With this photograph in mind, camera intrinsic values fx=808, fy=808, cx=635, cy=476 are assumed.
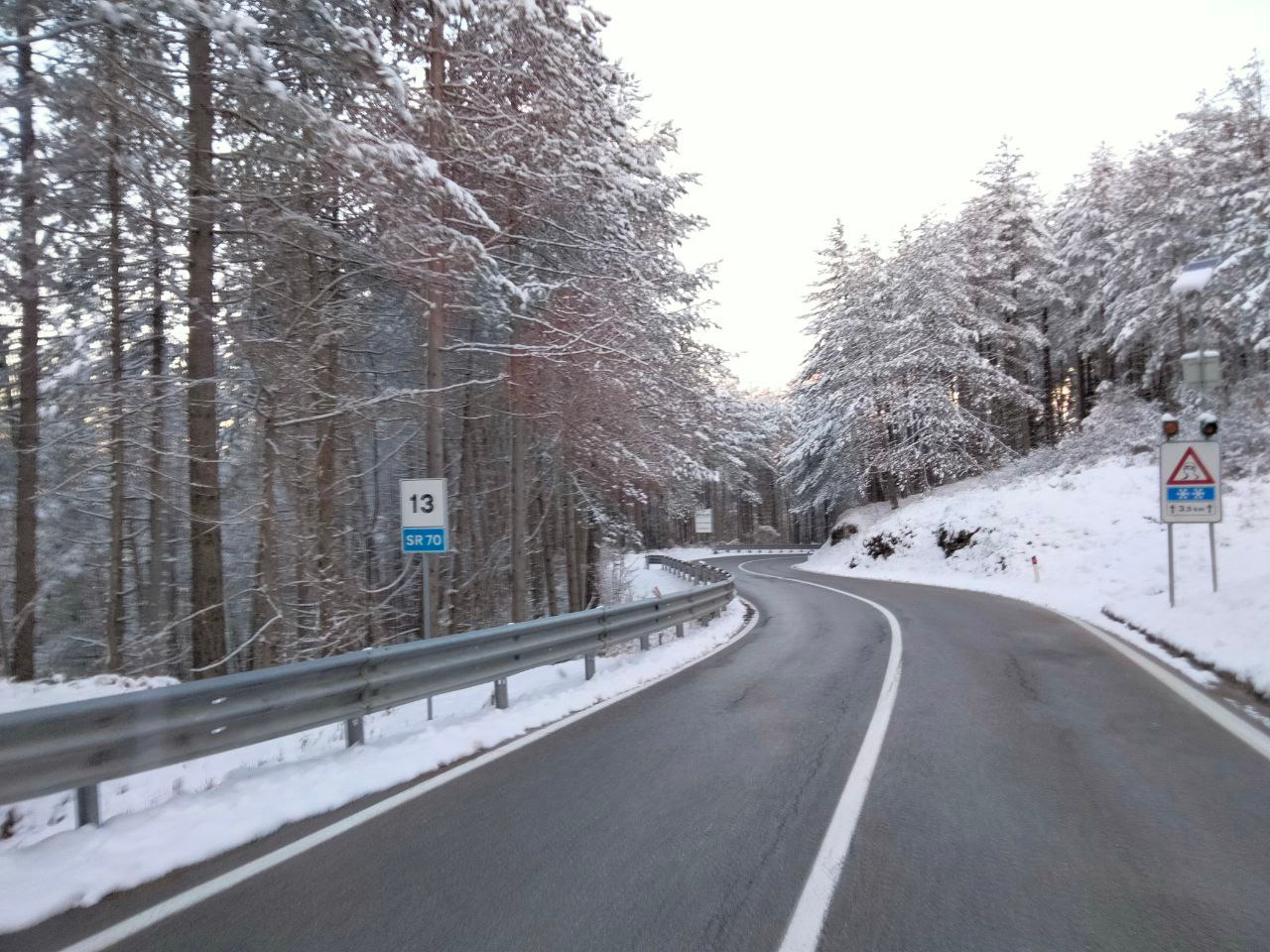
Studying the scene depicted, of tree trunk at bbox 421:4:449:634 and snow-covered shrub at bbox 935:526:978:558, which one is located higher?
tree trunk at bbox 421:4:449:634

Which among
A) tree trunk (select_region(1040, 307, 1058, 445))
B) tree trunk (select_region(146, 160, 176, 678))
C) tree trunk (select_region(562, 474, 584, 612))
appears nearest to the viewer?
tree trunk (select_region(146, 160, 176, 678))

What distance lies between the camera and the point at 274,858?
→ 412cm

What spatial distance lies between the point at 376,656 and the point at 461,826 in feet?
7.09

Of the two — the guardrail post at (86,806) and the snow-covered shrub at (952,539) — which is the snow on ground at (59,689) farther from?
the snow-covered shrub at (952,539)

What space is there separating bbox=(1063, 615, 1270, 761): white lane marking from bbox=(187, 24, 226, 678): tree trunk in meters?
9.85

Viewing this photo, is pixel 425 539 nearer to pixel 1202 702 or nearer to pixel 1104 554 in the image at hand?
pixel 1202 702

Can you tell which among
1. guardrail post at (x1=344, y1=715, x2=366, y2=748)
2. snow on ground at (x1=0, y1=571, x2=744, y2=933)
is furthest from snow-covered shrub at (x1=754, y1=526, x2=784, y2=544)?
guardrail post at (x1=344, y1=715, x2=366, y2=748)

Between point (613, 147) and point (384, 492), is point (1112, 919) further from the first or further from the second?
point (384, 492)

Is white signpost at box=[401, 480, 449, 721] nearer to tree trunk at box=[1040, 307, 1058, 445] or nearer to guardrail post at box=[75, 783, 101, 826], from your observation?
guardrail post at box=[75, 783, 101, 826]

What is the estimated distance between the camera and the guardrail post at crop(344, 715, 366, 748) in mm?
6309

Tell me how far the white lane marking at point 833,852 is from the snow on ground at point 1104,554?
14.0 ft

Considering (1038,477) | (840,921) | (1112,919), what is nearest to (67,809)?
(840,921)

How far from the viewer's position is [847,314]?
3838 centimetres

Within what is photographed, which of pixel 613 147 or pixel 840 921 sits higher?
pixel 613 147
